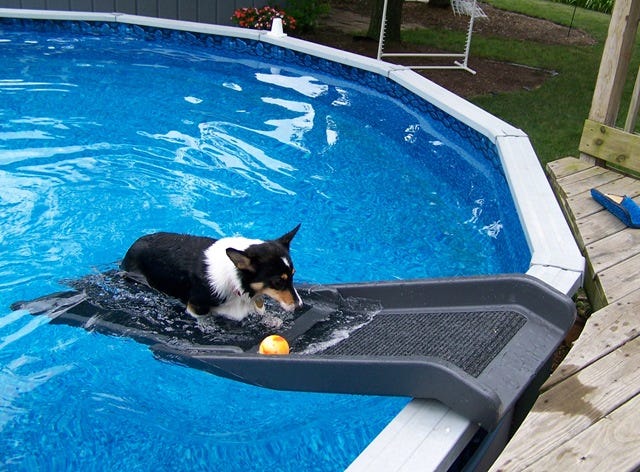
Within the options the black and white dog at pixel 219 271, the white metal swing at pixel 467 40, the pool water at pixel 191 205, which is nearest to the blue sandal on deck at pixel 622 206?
the pool water at pixel 191 205

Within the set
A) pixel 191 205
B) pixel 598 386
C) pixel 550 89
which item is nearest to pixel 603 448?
pixel 598 386

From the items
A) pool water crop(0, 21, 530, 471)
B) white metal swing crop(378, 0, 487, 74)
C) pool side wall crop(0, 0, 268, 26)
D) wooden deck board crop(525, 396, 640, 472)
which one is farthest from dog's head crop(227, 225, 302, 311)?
pool side wall crop(0, 0, 268, 26)

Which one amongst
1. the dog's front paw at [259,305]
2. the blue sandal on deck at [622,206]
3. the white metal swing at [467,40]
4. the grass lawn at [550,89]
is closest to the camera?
the dog's front paw at [259,305]

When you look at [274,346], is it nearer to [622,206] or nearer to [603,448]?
[603,448]

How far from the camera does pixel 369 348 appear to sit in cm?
308

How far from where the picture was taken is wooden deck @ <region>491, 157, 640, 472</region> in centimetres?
253

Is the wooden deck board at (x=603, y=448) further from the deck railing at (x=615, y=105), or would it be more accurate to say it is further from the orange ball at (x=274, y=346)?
the deck railing at (x=615, y=105)

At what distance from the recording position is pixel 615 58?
5453mm

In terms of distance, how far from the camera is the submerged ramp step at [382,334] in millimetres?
2697

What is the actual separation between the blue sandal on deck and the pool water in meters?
0.62

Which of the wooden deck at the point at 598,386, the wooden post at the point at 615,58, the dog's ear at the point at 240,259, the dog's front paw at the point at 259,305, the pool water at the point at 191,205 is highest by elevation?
the wooden post at the point at 615,58

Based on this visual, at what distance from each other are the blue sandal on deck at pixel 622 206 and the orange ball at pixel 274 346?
8.66 feet

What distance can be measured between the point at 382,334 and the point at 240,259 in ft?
2.58

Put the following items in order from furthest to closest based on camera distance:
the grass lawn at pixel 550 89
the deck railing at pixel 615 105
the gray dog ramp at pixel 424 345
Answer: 1. the grass lawn at pixel 550 89
2. the deck railing at pixel 615 105
3. the gray dog ramp at pixel 424 345
